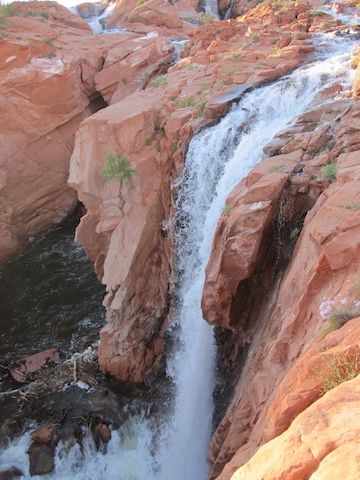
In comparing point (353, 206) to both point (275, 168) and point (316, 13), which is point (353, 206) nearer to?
point (275, 168)

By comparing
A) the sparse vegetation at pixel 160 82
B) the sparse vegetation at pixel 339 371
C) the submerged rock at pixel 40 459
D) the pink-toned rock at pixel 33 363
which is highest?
the sparse vegetation at pixel 160 82

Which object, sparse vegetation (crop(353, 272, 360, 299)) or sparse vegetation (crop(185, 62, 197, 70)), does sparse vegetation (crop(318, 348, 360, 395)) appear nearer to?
sparse vegetation (crop(353, 272, 360, 299))

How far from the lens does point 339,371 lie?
315 cm

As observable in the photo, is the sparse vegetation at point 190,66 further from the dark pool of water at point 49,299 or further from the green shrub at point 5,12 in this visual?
the green shrub at point 5,12

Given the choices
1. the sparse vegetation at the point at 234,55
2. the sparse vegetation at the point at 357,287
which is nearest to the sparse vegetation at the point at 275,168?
the sparse vegetation at the point at 357,287

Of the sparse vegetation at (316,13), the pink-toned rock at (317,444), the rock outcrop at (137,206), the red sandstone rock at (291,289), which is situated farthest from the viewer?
the sparse vegetation at (316,13)

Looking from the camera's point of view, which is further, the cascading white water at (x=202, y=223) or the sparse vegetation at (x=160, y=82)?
the sparse vegetation at (x=160, y=82)

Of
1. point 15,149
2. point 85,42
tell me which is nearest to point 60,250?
point 15,149

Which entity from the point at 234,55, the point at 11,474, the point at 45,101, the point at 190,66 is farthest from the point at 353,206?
the point at 45,101

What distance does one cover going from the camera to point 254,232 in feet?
20.5

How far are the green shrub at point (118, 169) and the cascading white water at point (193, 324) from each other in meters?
1.24

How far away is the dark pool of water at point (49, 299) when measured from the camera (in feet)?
37.9

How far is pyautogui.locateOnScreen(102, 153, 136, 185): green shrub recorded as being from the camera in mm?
9656

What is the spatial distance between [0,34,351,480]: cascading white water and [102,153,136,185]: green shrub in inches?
48.6
